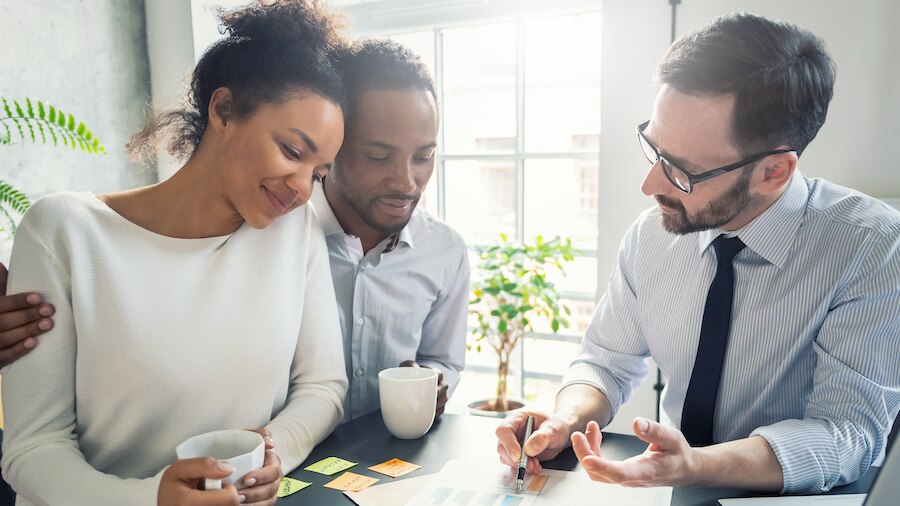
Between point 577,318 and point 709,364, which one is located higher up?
point 709,364

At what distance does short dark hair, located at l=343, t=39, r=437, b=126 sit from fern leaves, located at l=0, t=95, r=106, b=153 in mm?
1198

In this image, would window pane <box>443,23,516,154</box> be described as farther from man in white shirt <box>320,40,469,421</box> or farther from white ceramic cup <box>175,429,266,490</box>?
white ceramic cup <box>175,429,266,490</box>

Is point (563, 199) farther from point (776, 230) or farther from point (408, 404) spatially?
point (408, 404)

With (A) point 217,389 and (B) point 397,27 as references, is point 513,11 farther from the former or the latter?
(A) point 217,389

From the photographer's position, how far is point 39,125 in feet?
7.08

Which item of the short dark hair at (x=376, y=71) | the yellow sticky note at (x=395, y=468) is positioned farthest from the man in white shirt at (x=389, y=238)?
the yellow sticky note at (x=395, y=468)

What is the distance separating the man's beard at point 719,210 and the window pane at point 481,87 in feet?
4.89

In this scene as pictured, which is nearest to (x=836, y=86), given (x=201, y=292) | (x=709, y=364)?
(x=709, y=364)

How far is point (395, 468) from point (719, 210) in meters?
0.80

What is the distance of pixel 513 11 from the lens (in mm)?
2564

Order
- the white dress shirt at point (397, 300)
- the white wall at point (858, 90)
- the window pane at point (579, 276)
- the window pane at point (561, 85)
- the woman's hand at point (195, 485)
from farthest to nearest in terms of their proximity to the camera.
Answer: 1. the window pane at point (579, 276)
2. the window pane at point (561, 85)
3. the white wall at point (858, 90)
4. the white dress shirt at point (397, 300)
5. the woman's hand at point (195, 485)

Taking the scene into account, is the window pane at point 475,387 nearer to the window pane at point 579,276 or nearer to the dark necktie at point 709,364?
the window pane at point 579,276

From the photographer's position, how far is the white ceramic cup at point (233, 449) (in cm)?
83

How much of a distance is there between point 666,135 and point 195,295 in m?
0.94
